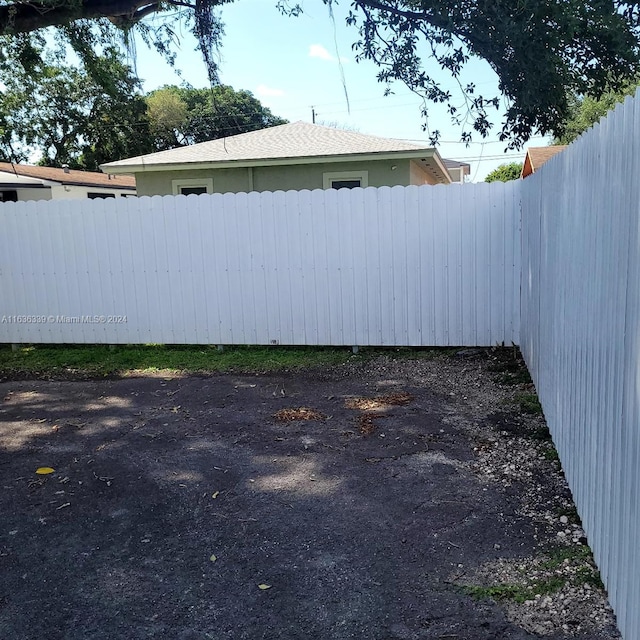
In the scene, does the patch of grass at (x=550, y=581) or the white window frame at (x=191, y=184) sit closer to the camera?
the patch of grass at (x=550, y=581)

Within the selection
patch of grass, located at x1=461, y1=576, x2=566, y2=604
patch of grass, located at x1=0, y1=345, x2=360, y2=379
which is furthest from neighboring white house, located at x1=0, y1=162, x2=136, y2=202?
patch of grass, located at x1=461, y1=576, x2=566, y2=604

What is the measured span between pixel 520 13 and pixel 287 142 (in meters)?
6.45

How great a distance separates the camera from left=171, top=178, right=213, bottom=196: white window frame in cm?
1149

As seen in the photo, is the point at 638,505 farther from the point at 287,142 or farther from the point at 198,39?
the point at 287,142

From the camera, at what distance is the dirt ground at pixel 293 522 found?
97.9 inches

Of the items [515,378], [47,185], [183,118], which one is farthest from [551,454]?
[183,118]

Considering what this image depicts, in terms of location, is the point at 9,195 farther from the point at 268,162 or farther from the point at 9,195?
the point at 268,162

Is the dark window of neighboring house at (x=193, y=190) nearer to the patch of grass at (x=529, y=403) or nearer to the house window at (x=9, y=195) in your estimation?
the patch of grass at (x=529, y=403)

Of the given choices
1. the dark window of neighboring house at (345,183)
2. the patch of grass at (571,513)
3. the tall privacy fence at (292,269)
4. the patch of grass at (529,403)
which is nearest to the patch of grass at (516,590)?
the patch of grass at (571,513)

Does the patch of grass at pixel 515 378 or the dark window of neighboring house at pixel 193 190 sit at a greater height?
the dark window of neighboring house at pixel 193 190

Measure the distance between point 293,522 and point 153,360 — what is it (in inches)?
184

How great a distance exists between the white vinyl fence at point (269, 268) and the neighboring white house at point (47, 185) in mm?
11213

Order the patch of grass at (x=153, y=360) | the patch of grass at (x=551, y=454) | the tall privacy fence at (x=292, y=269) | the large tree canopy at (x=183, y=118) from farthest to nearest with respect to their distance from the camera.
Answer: the large tree canopy at (x=183, y=118), the patch of grass at (x=153, y=360), the tall privacy fence at (x=292, y=269), the patch of grass at (x=551, y=454)

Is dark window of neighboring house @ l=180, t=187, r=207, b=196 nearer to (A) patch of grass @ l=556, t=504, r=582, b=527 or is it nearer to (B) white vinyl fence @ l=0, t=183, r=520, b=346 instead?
(B) white vinyl fence @ l=0, t=183, r=520, b=346
